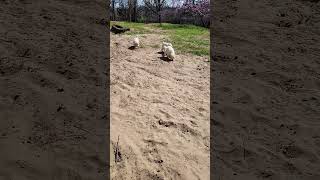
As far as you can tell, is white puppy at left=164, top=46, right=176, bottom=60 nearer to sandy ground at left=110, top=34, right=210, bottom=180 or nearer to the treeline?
sandy ground at left=110, top=34, right=210, bottom=180

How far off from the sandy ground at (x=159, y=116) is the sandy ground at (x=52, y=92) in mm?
287

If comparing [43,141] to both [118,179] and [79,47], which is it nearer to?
[118,179]

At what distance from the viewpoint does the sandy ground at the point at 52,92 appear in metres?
4.26

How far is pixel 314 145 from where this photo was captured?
17.4 ft

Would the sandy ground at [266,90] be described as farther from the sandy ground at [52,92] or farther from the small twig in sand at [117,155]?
the sandy ground at [52,92]

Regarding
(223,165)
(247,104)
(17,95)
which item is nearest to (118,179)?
(223,165)

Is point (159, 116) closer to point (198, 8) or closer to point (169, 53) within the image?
point (169, 53)

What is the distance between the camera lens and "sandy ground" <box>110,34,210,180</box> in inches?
181

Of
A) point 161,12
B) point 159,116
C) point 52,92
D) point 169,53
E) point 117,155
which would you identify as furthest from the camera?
point 161,12

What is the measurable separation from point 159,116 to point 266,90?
1.95m

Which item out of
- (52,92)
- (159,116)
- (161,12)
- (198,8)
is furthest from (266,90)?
(161,12)

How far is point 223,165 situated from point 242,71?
7.70ft

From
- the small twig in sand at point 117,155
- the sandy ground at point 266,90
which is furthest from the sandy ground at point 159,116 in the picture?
the sandy ground at point 266,90

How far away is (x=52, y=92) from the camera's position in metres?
5.13
